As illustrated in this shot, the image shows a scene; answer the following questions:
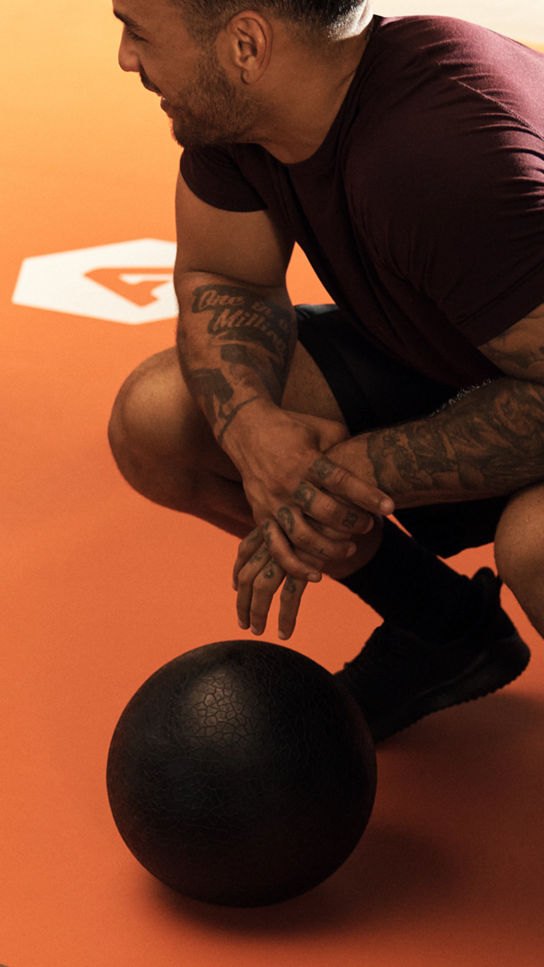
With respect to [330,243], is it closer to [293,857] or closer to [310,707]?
[310,707]

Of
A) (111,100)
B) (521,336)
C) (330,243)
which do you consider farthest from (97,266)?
(521,336)

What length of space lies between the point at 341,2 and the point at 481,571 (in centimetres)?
88

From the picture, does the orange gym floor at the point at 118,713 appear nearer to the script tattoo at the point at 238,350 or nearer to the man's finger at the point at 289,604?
the man's finger at the point at 289,604

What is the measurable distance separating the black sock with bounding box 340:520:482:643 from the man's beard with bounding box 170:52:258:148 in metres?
0.60

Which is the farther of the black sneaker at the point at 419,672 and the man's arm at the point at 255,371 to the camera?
the black sneaker at the point at 419,672

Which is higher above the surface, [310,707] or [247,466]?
[247,466]

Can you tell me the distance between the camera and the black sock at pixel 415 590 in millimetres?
1786

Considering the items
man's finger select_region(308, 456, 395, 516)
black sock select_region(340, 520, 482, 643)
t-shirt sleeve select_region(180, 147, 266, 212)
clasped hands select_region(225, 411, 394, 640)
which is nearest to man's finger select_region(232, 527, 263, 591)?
clasped hands select_region(225, 411, 394, 640)

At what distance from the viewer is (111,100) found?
4.63 meters

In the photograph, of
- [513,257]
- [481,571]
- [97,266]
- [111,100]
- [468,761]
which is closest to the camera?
[513,257]

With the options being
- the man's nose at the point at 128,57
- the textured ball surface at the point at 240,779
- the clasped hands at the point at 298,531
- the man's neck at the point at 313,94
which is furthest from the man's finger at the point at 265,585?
the man's nose at the point at 128,57

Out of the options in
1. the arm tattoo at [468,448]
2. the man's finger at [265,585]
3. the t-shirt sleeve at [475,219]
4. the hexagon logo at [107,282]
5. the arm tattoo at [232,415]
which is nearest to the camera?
the t-shirt sleeve at [475,219]

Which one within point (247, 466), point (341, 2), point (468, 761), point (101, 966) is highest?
point (341, 2)

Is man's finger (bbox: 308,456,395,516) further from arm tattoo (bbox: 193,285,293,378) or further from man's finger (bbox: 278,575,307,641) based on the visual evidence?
arm tattoo (bbox: 193,285,293,378)
